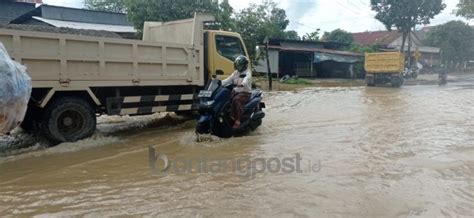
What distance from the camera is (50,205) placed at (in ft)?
12.7

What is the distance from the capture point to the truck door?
854 cm

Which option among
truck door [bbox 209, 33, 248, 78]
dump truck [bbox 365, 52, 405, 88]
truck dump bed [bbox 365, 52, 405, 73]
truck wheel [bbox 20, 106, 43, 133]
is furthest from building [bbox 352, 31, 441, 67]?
truck wheel [bbox 20, 106, 43, 133]

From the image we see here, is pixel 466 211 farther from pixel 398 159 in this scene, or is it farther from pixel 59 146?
pixel 59 146

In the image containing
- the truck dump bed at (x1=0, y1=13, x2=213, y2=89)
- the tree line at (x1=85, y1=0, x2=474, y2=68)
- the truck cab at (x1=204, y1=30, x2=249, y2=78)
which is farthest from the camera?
the tree line at (x1=85, y1=0, x2=474, y2=68)

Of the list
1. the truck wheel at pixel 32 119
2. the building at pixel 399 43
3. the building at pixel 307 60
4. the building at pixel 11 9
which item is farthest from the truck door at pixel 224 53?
the building at pixel 399 43

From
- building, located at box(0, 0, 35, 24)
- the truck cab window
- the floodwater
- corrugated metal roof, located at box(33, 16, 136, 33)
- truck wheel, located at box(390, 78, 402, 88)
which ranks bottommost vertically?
the floodwater

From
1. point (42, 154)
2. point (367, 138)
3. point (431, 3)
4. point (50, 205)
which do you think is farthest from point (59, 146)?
point (431, 3)

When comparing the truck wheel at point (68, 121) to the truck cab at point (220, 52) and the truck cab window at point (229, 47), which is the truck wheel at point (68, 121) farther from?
the truck cab window at point (229, 47)

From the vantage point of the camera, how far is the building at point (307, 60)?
27.4 metres

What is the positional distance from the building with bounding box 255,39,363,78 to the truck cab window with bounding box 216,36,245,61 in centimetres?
1719

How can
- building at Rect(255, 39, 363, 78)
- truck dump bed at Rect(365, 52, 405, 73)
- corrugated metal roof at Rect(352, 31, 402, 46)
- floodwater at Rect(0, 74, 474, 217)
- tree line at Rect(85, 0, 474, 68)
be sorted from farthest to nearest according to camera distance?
corrugated metal roof at Rect(352, 31, 402, 46), building at Rect(255, 39, 363, 78), truck dump bed at Rect(365, 52, 405, 73), tree line at Rect(85, 0, 474, 68), floodwater at Rect(0, 74, 474, 217)

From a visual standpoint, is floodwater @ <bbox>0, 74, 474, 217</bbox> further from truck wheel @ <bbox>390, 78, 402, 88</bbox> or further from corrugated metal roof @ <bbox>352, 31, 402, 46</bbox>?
corrugated metal roof @ <bbox>352, 31, 402, 46</bbox>

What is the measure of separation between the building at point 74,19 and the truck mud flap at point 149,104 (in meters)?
13.0

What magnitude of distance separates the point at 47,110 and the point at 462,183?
5.88 m
